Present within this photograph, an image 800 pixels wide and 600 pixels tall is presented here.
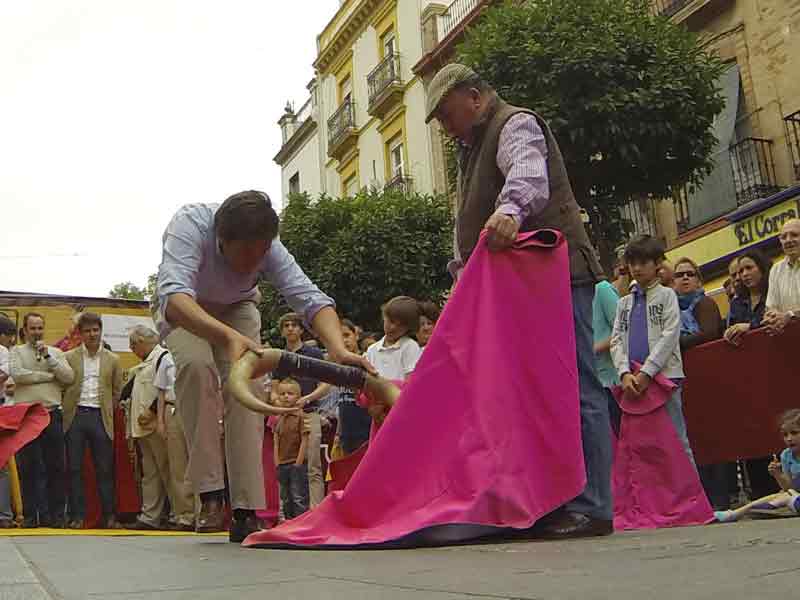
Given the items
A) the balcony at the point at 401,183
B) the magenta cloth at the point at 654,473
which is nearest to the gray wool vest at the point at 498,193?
the magenta cloth at the point at 654,473

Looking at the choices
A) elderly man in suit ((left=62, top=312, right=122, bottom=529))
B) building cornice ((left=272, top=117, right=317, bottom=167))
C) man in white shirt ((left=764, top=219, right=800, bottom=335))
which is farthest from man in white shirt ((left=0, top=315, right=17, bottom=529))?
building cornice ((left=272, top=117, right=317, bottom=167))

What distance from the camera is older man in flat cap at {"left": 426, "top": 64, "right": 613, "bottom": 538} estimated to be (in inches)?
153

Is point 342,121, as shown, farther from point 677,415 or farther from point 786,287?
point 677,415

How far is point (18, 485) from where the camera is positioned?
916 cm

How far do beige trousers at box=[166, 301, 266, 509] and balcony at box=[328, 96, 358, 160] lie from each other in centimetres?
2889

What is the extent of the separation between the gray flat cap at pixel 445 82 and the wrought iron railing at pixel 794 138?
13672 millimetres

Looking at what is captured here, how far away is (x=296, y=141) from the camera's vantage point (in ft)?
128

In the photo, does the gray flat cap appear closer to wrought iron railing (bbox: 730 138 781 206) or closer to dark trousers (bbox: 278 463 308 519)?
dark trousers (bbox: 278 463 308 519)

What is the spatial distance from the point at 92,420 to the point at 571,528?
6.63 meters

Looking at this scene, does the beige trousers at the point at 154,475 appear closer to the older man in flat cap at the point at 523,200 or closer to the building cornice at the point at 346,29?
the older man in flat cap at the point at 523,200

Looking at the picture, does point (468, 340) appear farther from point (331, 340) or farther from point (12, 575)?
point (12, 575)

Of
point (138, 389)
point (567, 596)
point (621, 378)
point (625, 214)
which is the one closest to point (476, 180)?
point (621, 378)

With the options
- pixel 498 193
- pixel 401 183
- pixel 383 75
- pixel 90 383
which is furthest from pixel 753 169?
pixel 383 75

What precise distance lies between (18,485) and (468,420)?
6.77 metres
